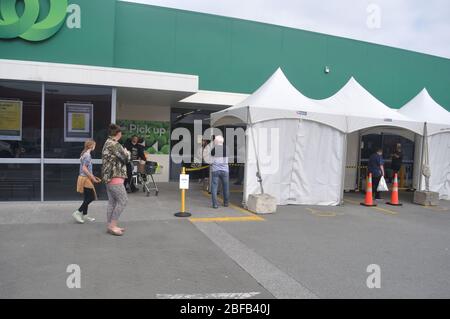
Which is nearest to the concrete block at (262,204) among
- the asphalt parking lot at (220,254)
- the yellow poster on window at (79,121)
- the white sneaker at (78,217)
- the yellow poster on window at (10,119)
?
the asphalt parking lot at (220,254)

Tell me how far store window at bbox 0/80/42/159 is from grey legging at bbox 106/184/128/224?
13.1 feet

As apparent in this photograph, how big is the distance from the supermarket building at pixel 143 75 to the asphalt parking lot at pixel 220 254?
161 cm

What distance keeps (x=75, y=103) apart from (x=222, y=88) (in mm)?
7002

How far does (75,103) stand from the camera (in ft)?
32.6

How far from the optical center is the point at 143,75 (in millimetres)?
10172

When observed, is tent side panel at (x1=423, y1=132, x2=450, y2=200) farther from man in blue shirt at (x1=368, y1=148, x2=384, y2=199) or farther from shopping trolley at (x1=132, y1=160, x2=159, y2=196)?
shopping trolley at (x1=132, y1=160, x2=159, y2=196)

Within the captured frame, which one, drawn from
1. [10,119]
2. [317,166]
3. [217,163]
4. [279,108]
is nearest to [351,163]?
[317,166]

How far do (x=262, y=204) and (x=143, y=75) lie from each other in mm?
4549

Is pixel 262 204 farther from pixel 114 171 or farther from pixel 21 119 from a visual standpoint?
pixel 21 119

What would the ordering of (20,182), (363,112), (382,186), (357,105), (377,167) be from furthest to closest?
(377,167) → (357,105) → (382,186) → (363,112) → (20,182)

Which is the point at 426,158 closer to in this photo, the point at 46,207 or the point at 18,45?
the point at 46,207

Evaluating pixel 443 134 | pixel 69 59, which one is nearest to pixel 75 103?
pixel 69 59

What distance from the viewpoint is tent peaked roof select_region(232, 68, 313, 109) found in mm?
10172

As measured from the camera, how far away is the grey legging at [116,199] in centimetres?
660
